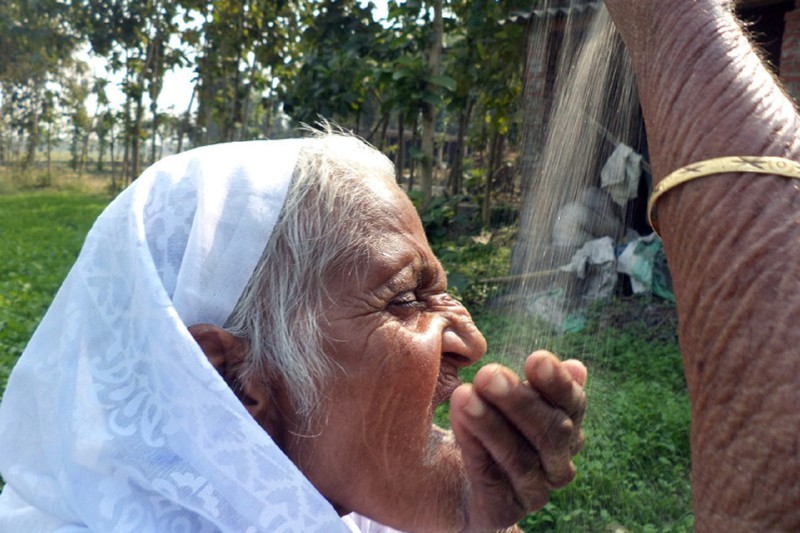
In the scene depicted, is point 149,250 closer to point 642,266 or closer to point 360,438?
point 360,438

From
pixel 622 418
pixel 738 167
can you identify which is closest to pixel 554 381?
pixel 738 167

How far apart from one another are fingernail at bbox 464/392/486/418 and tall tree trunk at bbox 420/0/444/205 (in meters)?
6.81

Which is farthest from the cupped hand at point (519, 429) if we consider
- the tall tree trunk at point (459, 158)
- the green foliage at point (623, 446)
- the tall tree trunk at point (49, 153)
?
the tall tree trunk at point (49, 153)

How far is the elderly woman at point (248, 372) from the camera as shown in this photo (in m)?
1.33

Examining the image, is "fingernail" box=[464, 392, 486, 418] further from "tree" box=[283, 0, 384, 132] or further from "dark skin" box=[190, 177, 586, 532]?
"tree" box=[283, 0, 384, 132]

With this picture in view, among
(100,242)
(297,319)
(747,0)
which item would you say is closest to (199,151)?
(100,242)

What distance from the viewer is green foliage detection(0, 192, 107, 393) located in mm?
6109

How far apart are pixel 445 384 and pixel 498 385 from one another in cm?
47

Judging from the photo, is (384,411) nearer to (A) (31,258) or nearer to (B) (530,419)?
(B) (530,419)

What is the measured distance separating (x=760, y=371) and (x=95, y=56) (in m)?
21.8

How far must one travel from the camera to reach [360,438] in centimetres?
144

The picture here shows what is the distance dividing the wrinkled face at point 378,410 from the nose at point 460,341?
56 mm

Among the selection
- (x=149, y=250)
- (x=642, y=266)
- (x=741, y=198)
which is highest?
(x=741, y=198)

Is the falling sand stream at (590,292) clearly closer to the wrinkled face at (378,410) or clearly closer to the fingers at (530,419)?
the wrinkled face at (378,410)
